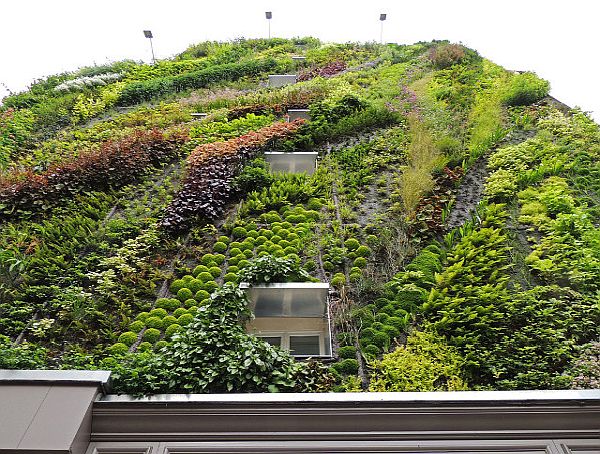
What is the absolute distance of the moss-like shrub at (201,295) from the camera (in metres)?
6.24

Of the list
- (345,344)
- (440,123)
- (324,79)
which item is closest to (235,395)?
(345,344)

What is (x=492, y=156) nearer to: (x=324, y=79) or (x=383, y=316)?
(x=383, y=316)

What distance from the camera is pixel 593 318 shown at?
5.57 m

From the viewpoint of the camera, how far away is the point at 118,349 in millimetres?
5375

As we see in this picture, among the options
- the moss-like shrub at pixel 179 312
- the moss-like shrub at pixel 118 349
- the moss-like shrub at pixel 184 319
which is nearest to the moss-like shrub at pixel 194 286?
the moss-like shrub at pixel 179 312

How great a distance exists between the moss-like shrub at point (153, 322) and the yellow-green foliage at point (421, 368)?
2.67 m

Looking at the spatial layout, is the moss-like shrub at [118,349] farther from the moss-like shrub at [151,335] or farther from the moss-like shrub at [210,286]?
the moss-like shrub at [210,286]

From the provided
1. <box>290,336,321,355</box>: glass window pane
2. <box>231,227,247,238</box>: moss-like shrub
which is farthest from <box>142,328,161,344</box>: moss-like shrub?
→ <box>231,227,247,238</box>: moss-like shrub

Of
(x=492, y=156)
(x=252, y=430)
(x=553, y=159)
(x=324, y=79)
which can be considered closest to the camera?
(x=252, y=430)

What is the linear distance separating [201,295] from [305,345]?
61.6 inches

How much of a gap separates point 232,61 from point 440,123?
10.3m

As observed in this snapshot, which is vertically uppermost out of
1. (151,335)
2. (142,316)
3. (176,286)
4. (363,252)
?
(363,252)

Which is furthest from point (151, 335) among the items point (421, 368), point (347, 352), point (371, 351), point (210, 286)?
point (421, 368)

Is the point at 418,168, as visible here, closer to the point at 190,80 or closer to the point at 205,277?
the point at 205,277
